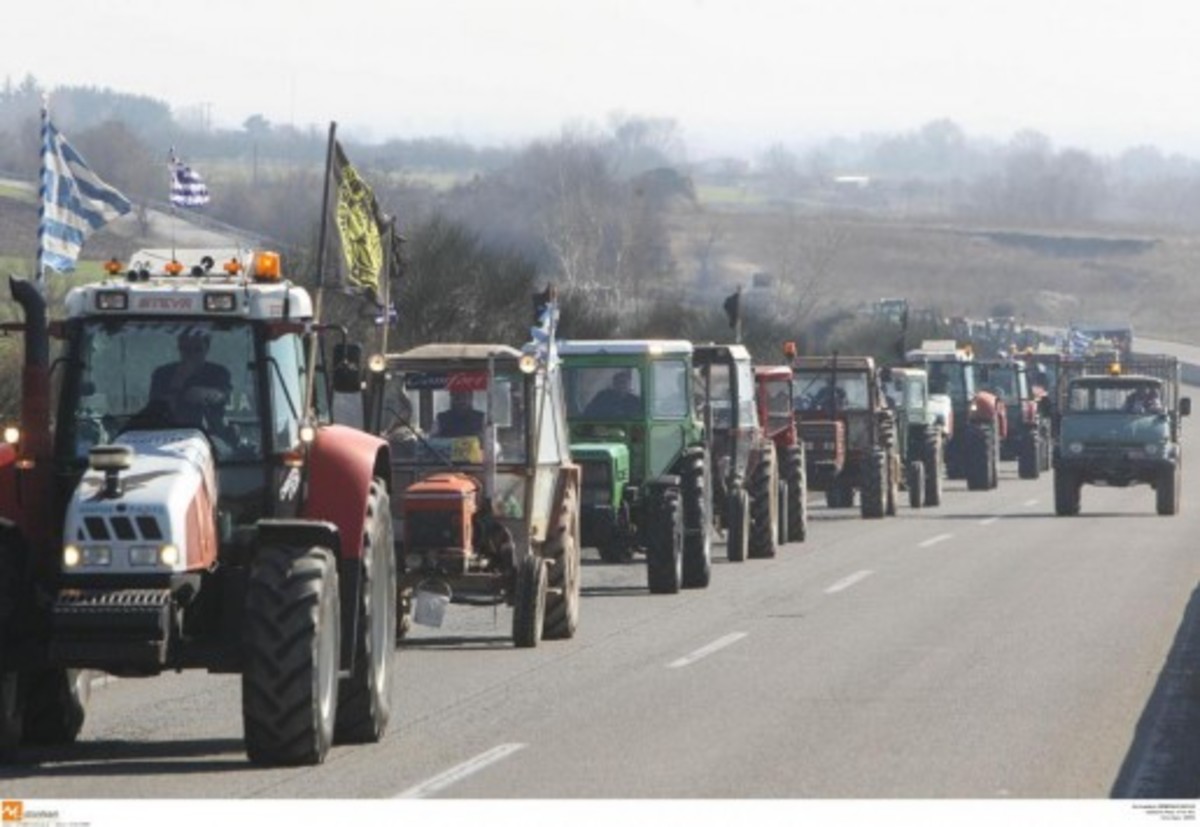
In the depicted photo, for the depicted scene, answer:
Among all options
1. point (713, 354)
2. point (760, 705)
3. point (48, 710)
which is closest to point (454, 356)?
point (760, 705)

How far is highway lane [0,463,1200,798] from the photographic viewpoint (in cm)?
1445

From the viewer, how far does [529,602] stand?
22.0 metres

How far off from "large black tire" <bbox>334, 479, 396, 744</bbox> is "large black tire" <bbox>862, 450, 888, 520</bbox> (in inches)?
1081

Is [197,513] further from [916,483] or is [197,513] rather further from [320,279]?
[916,483]

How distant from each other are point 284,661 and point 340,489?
145cm

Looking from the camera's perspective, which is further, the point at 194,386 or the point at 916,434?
the point at 916,434

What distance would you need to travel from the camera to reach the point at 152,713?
17891 mm

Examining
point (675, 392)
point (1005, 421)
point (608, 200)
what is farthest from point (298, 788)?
point (608, 200)

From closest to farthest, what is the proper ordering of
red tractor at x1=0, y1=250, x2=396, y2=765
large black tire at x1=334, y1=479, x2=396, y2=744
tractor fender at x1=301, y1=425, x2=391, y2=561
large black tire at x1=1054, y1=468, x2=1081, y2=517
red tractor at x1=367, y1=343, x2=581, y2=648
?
red tractor at x1=0, y1=250, x2=396, y2=765, tractor fender at x1=301, y1=425, x2=391, y2=561, large black tire at x1=334, y1=479, x2=396, y2=744, red tractor at x1=367, y1=343, x2=581, y2=648, large black tire at x1=1054, y1=468, x2=1081, y2=517

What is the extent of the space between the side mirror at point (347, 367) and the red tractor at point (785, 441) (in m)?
21.0

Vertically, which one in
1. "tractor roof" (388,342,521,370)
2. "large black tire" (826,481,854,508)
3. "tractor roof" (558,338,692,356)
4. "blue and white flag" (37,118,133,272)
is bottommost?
"large black tire" (826,481,854,508)

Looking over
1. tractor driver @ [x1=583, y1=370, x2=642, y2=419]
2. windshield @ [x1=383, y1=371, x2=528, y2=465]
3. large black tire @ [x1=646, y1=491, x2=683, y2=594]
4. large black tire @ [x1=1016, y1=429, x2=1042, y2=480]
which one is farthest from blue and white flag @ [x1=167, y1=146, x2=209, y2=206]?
large black tire @ [x1=1016, y1=429, x2=1042, y2=480]

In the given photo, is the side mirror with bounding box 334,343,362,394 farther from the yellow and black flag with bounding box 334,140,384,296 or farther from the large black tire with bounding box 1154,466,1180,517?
the large black tire with bounding box 1154,466,1180,517

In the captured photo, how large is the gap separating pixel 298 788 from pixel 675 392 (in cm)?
1580
